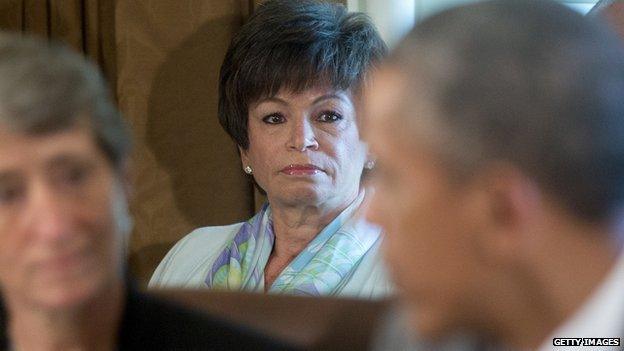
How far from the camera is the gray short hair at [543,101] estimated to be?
0.64 metres

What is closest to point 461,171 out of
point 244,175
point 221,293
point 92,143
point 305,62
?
point 92,143

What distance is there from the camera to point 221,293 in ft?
3.43

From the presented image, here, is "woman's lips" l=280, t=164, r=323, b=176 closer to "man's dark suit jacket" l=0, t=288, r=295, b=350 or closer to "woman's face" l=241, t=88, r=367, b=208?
"woman's face" l=241, t=88, r=367, b=208

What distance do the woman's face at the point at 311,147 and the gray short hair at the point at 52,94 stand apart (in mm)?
1015

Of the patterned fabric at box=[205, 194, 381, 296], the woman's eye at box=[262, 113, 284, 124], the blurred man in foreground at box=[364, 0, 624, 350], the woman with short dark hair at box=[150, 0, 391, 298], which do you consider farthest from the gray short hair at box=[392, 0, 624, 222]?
the woman's eye at box=[262, 113, 284, 124]

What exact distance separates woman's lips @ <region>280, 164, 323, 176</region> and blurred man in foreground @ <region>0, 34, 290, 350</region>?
987 millimetres

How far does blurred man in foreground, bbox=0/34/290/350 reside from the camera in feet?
2.47

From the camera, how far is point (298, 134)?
6.04ft

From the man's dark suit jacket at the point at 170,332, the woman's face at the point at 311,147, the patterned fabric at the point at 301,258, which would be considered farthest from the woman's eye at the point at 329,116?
the man's dark suit jacket at the point at 170,332

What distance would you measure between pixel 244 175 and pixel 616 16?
1404 mm

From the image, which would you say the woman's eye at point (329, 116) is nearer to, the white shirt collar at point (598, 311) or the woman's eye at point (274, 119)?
the woman's eye at point (274, 119)

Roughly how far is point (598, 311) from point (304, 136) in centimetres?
121

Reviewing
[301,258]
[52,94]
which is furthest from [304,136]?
[52,94]

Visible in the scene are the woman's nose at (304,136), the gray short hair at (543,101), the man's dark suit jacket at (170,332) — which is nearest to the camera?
the gray short hair at (543,101)
